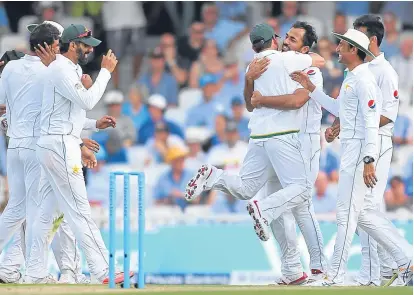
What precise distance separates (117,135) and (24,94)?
612 centimetres

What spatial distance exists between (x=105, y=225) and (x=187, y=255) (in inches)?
43.0

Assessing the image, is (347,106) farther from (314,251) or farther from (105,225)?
(105,225)

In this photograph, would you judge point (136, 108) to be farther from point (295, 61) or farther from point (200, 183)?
point (295, 61)

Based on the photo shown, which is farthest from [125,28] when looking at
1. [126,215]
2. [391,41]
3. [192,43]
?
[126,215]

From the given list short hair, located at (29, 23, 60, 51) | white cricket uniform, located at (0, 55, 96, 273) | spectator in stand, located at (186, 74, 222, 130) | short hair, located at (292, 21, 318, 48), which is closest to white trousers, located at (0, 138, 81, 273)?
white cricket uniform, located at (0, 55, 96, 273)

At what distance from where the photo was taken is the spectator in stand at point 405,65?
1782 centimetres

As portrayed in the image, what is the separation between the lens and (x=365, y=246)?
11305 mm

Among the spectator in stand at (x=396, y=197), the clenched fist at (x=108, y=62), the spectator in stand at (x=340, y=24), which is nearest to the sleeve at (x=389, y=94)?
the clenched fist at (x=108, y=62)

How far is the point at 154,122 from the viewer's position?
17.6 metres

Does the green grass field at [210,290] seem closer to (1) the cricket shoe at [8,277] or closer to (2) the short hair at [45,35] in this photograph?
(1) the cricket shoe at [8,277]

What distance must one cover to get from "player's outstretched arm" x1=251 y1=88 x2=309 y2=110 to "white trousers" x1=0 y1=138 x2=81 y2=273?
6.52ft

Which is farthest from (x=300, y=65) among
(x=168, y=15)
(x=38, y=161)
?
(x=168, y=15)

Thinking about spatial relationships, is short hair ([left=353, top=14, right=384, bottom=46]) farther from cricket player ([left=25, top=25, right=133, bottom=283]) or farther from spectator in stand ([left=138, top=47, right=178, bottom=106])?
spectator in stand ([left=138, top=47, right=178, bottom=106])

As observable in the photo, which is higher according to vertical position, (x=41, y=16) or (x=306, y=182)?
(x=41, y=16)
